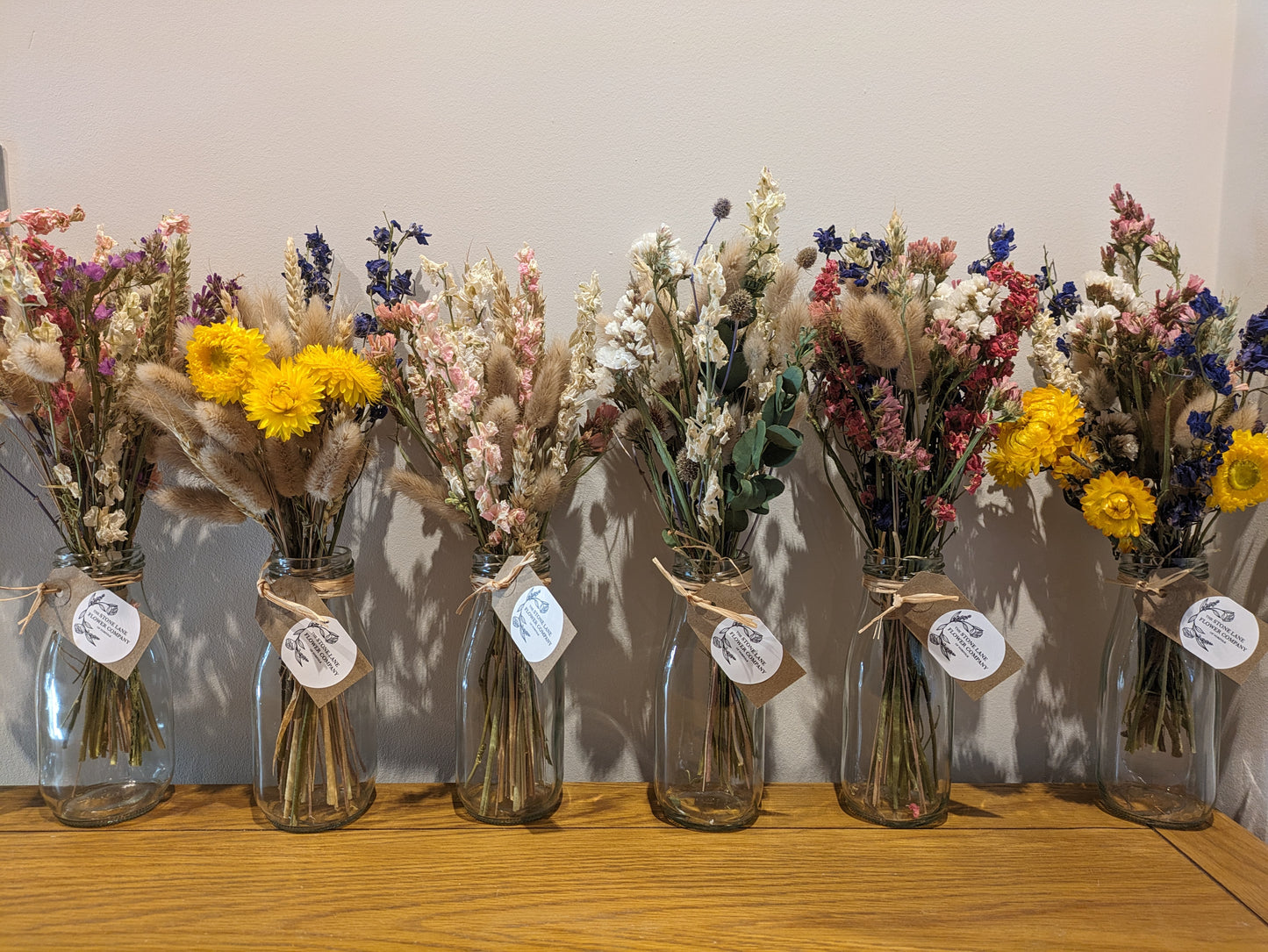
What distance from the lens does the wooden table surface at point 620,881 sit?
85 cm

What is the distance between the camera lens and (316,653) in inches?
38.8

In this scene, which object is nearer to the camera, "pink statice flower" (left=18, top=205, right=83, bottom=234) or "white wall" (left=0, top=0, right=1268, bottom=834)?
"pink statice flower" (left=18, top=205, right=83, bottom=234)

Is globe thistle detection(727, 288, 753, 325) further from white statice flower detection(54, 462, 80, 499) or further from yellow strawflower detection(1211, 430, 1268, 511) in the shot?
white statice flower detection(54, 462, 80, 499)

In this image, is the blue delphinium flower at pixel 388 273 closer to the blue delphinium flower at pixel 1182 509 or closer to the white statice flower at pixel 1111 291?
the white statice flower at pixel 1111 291

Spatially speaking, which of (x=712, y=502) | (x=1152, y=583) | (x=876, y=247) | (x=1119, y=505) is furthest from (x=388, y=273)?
(x=1152, y=583)

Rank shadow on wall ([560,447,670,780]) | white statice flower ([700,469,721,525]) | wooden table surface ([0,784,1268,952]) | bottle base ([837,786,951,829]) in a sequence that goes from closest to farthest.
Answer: wooden table surface ([0,784,1268,952]), white statice flower ([700,469,721,525]), bottle base ([837,786,951,829]), shadow on wall ([560,447,670,780])

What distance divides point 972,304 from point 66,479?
1115 millimetres

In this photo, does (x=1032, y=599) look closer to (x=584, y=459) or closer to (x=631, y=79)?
(x=584, y=459)

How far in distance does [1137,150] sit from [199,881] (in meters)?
1.56

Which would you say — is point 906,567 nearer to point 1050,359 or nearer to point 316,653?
point 1050,359

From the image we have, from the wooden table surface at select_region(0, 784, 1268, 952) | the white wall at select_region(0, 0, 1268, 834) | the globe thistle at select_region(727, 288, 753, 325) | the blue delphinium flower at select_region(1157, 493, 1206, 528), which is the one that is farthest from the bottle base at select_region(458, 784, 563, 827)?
Result: the blue delphinium flower at select_region(1157, 493, 1206, 528)

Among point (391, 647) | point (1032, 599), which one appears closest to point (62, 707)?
point (391, 647)

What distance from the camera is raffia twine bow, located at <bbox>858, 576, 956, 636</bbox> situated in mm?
1004

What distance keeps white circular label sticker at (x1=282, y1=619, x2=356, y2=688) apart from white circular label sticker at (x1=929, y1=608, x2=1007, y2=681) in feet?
2.40
